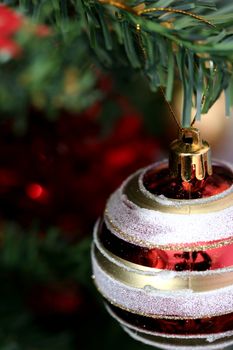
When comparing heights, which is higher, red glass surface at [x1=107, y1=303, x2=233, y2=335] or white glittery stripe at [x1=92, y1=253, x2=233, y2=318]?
white glittery stripe at [x1=92, y1=253, x2=233, y2=318]

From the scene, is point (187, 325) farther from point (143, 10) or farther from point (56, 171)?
point (56, 171)

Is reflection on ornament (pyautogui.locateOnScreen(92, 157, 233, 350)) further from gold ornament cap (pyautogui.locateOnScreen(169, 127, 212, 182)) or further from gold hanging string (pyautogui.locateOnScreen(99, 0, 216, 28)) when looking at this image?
gold hanging string (pyautogui.locateOnScreen(99, 0, 216, 28))

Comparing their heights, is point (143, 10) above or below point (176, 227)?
above

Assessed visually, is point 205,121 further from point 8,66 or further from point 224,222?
point 224,222

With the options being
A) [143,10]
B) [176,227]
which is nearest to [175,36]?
[143,10]

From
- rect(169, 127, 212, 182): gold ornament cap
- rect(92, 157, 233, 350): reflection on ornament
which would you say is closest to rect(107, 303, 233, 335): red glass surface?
rect(92, 157, 233, 350): reflection on ornament

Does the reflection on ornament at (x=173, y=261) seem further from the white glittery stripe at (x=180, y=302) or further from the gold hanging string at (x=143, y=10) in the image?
the gold hanging string at (x=143, y=10)

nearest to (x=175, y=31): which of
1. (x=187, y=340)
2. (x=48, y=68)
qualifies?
(x=187, y=340)

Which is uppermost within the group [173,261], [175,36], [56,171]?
[175,36]

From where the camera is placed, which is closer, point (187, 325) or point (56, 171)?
point (187, 325)
